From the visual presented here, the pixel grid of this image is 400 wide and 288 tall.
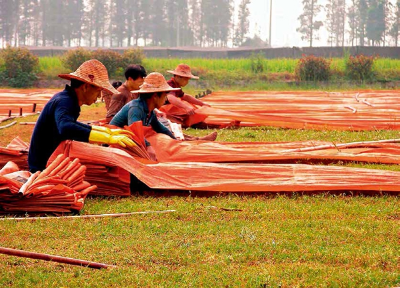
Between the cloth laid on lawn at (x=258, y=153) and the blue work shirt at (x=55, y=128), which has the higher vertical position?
the blue work shirt at (x=55, y=128)

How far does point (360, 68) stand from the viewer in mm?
30812

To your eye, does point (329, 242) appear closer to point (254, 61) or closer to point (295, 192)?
point (295, 192)

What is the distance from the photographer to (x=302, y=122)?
1285 cm

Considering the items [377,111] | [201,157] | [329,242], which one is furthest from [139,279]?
[377,111]

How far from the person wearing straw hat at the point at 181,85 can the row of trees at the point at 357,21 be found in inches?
2322

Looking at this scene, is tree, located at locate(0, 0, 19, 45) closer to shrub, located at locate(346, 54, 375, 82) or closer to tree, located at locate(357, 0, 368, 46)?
tree, located at locate(357, 0, 368, 46)

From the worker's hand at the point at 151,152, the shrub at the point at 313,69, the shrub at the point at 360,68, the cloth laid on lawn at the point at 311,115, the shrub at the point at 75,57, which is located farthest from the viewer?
the shrub at the point at 75,57

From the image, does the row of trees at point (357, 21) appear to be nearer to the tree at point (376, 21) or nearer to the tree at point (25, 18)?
the tree at point (376, 21)

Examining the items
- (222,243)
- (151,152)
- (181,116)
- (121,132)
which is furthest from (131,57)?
(222,243)

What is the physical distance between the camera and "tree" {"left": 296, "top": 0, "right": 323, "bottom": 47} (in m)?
80.8

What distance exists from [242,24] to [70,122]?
82932 millimetres

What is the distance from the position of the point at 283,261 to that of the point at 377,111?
37.2ft

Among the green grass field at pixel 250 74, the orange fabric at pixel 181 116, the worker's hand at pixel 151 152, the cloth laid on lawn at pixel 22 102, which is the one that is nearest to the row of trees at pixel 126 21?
the green grass field at pixel 250 74

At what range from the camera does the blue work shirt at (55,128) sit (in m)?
6.19
